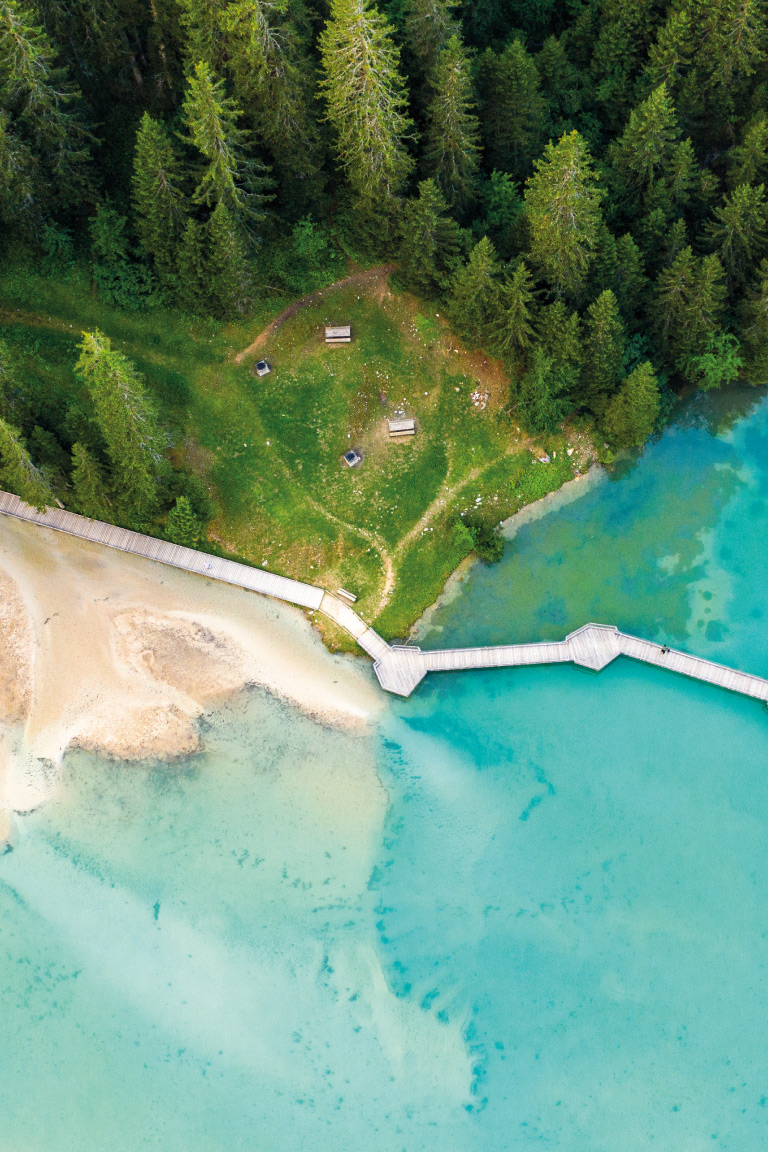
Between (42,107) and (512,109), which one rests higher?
(42,107)

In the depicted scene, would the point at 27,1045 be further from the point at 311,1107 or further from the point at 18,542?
the point at 18,542

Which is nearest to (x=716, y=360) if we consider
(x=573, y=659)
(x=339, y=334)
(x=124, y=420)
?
(x=573, y=659)

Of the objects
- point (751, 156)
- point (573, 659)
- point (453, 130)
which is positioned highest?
point (453, 130)

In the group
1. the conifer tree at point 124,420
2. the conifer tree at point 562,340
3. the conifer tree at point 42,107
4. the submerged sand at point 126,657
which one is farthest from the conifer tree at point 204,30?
the submerged sand at point 126,657

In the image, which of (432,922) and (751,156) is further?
(432,922)

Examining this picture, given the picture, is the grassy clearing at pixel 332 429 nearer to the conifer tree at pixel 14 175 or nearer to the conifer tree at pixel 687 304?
the conifer tree at pixel 14 175

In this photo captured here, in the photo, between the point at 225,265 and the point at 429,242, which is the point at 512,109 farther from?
the point at 225,265

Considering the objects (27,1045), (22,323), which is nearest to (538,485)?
(22,323)
